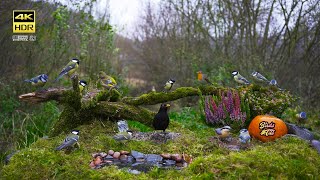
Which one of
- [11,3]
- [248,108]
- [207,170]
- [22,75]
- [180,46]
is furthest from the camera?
[180,46]

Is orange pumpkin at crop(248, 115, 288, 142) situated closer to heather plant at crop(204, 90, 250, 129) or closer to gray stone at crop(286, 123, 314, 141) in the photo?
gray stone at crop(286, 123, 314, 141)

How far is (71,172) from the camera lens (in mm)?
4004

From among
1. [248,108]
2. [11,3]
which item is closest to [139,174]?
[248,108]

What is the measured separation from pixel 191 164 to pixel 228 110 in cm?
253

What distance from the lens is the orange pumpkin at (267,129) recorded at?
5289 millimetres

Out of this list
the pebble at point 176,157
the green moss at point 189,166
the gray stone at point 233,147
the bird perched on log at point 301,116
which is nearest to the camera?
the green moss at point 189,166

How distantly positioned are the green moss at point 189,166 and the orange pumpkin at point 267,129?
0.19 m

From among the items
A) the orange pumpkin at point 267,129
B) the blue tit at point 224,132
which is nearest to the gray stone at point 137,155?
the blue tit at point 224,132

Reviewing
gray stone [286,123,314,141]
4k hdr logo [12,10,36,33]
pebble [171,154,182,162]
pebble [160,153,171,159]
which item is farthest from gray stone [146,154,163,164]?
4k hdr logo [12,10,36,33]

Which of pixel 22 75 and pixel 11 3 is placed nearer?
pixel 11 3

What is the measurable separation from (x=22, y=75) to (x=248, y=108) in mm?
5547

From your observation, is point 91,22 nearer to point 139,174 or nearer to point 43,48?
point 43,48

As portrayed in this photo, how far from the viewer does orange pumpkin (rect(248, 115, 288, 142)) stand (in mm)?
5289

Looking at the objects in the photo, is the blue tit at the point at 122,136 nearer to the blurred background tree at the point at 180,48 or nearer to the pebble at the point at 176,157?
the pebble at the point at 176,157
